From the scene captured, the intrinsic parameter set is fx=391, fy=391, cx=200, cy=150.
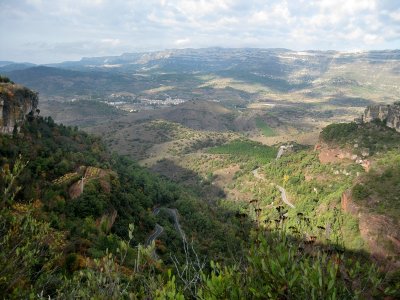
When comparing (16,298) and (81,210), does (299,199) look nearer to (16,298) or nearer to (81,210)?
(81,210)

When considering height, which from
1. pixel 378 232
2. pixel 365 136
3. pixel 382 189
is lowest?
pixel 378 232

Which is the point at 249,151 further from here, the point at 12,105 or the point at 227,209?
the point at 12,105

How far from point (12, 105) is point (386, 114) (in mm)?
81954

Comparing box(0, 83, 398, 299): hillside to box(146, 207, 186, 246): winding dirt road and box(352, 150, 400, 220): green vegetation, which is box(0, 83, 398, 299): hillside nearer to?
box(146, 207, 186, 246): winding dirt road

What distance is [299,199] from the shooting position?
285 ft

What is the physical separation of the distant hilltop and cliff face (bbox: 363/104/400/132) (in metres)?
77.8

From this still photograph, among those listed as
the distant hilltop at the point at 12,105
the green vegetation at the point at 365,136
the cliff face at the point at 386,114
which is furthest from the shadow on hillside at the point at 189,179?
the distant hilltop at the point at 12,105

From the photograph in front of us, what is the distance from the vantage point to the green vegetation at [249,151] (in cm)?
13434

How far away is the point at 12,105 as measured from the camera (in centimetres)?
6034

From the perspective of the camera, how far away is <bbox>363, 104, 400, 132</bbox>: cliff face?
302 feet

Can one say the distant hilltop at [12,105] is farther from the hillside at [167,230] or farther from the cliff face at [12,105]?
the hillside at [167,230]

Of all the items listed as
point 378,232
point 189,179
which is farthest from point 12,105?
point 189,179

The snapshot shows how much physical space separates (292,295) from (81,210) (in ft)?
130

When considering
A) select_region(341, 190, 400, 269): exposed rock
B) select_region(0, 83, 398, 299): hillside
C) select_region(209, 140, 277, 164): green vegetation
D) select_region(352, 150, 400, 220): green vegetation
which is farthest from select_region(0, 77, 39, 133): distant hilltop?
select_region(209, 140, 277, 164): green vegetation
